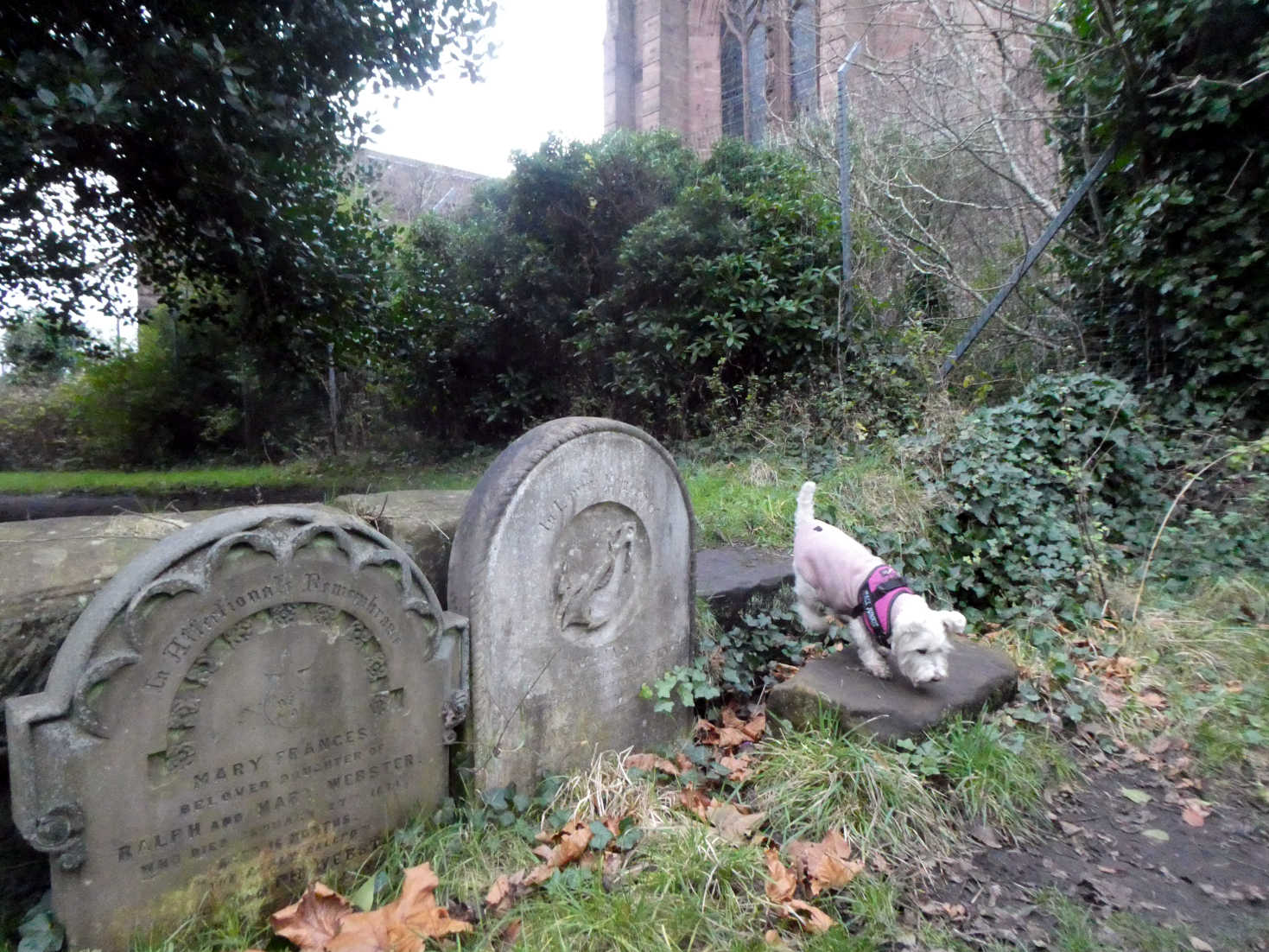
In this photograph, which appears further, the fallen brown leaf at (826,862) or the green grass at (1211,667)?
the green grass at (1211,667)

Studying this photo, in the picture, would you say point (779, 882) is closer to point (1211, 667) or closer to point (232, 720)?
point (232, 720)

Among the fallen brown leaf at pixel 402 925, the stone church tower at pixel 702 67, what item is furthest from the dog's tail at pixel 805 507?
the stone church tower at pixel 702 67

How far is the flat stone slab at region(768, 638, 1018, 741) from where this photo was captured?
293 centimetres

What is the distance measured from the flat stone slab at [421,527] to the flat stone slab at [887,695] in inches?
59.3

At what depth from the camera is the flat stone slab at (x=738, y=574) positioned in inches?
153

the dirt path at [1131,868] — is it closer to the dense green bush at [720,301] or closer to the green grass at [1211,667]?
the green grass at [1211,667]

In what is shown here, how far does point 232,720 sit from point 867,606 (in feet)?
7.83

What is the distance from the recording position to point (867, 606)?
3191mm

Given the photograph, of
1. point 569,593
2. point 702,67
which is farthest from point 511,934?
point 702,67

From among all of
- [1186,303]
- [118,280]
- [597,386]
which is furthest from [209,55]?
[1186,303]

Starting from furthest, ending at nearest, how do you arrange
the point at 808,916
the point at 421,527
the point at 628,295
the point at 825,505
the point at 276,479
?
the point at 276,479 → the point at 628,295 → the point at 825,505 → the point at 421,527 → the point at 808,916

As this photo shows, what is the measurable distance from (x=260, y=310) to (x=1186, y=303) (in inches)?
291

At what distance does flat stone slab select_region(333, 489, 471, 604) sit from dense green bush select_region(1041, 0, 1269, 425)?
5.56 metres

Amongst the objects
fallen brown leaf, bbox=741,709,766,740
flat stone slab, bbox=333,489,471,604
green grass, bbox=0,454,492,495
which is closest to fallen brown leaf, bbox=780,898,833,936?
fallen brown leaf, bbox=741,709,766,740
